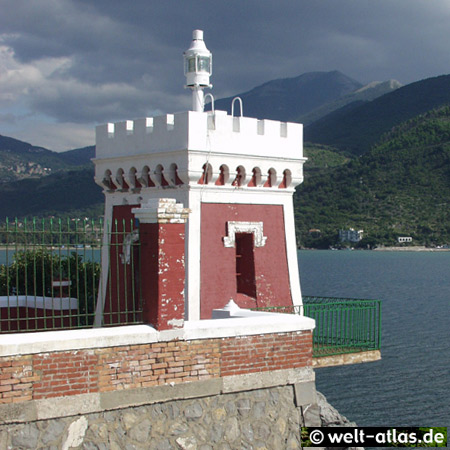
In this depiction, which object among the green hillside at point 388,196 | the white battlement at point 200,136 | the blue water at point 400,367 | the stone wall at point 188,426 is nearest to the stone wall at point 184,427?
the stone wall at point 188,426

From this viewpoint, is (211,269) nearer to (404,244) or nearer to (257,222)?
(257,222)

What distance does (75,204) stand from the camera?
138 m

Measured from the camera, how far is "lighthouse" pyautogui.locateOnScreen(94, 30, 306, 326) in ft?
44.7

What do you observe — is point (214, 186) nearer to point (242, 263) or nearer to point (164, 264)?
point (242, 263)

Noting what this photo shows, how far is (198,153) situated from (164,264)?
467 centimetres

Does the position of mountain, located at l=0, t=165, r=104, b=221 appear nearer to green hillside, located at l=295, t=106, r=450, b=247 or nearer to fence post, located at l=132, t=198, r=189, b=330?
green hillside, located at l=295, t=106, r=450, b=247

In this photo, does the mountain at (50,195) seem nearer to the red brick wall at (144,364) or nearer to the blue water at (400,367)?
the blue water at (400,367)

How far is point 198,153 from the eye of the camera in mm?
13547

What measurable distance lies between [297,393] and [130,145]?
21.3 feet

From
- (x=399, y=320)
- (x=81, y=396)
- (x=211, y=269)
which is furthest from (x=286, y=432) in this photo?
(x=399, y=320)

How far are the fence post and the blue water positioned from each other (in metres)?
18.9

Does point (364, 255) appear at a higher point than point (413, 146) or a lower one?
lower

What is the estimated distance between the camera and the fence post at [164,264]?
914 centimetres

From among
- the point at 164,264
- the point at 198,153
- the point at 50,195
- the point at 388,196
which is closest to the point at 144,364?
the point at 164,264
